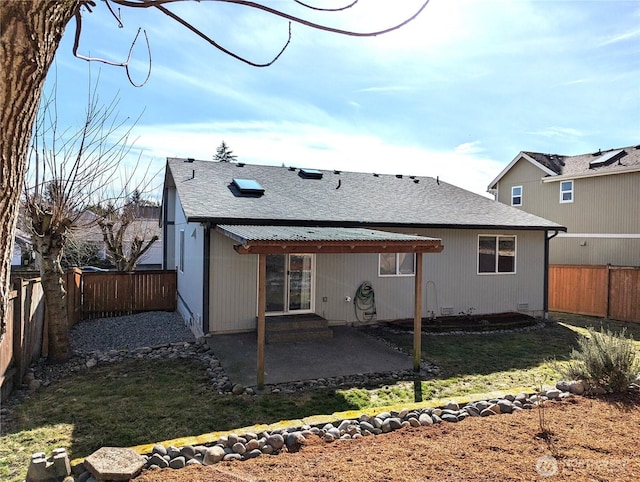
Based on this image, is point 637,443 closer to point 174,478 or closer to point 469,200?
point 174,478

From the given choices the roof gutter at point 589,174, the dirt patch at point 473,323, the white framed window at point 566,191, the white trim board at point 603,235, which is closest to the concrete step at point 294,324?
the dirt patch at point 473,323

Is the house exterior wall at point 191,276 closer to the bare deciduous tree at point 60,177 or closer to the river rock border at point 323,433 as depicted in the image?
the bare deciduous tree at point 60,177

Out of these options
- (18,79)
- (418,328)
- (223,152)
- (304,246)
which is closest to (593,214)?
(418,328)

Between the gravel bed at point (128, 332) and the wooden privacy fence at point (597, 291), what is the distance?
1249 cm

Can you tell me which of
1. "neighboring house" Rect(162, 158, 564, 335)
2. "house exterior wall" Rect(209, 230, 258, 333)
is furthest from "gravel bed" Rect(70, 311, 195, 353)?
"house exterior wall" Rect(209, 230, 258, 333)

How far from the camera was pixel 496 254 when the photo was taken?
1198 centimetres

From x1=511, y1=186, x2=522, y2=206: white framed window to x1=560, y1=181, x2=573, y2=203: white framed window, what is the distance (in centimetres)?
227

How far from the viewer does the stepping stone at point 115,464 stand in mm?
3275


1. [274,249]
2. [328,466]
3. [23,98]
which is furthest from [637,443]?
[23,98]

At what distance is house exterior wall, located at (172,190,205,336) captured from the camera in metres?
9.11

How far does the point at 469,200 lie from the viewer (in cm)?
1357

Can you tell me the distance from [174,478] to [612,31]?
728 cm

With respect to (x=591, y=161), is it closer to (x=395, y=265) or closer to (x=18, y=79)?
(x=395, y=265)

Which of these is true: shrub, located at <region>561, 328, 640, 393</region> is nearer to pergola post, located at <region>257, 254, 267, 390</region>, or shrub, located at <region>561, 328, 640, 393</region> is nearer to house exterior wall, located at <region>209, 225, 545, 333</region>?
pergola post, located at <region>257, 254, 267, 390</region>
